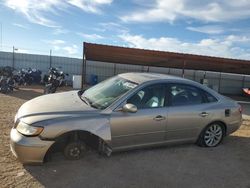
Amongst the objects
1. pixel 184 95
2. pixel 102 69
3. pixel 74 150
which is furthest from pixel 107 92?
pixel 102 69

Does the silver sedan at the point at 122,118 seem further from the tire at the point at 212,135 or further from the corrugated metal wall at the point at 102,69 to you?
the corrugated metal wall at the point at 102,69

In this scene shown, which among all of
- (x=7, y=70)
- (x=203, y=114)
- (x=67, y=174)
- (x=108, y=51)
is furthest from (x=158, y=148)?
(x=7, y=70)

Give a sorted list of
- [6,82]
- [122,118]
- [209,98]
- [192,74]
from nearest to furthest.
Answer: [122,118] < [209,98] < [6,82] < [192,74]

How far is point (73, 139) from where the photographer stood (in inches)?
221

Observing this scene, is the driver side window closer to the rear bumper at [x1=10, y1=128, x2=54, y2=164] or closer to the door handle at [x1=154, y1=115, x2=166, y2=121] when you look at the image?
the door handle at [x1=154, y1=115, x2=166, y2=121]

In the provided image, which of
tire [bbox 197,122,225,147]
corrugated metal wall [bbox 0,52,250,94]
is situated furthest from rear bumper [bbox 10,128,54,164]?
corrugated metal wall [bbox 0,52,250,94]

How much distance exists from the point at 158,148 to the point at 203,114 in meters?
1.17

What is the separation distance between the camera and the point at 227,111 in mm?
7176

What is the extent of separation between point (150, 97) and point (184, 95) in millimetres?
860

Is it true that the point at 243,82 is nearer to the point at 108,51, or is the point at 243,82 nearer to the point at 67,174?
the point at 108,51

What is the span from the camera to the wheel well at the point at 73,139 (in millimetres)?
5343

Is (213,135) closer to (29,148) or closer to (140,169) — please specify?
(140,169)

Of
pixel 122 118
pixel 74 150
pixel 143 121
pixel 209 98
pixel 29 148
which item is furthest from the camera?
pixel 209 98

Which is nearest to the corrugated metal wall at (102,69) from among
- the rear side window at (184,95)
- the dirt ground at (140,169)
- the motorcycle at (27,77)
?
the motorcycle at (27,77)
